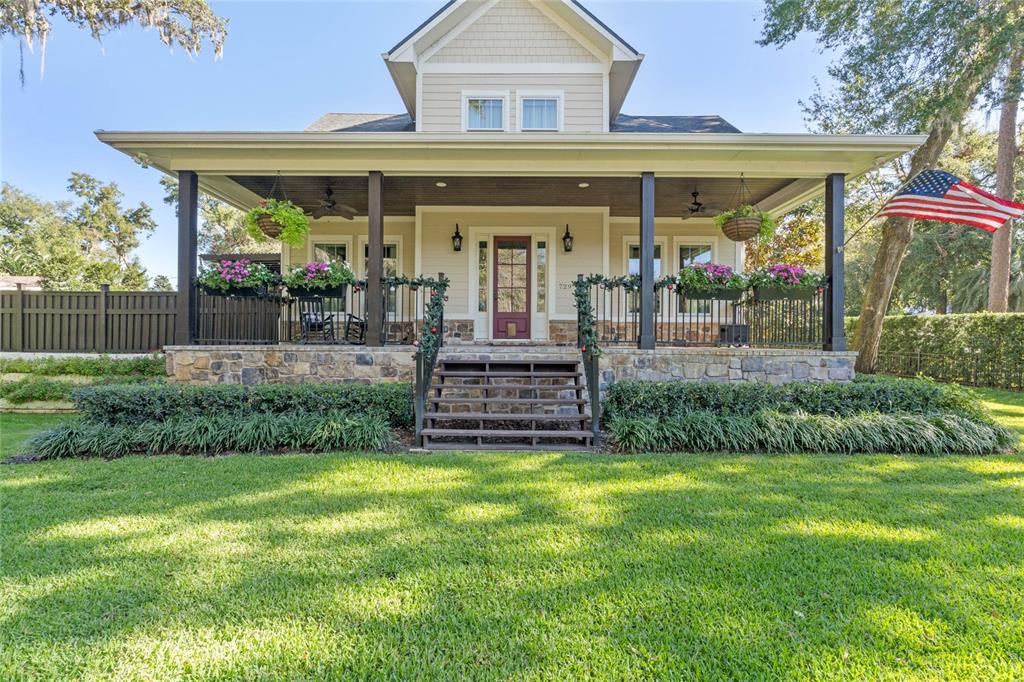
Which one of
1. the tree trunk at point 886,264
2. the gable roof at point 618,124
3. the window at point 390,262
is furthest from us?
the tree trunk at point 886,264

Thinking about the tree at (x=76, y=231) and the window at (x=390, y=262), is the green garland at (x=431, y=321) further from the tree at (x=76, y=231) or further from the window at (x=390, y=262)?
the tree at (x=76, y=231)

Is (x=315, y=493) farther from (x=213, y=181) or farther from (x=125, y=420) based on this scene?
(x=213, y=181)

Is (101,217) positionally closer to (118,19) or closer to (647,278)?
(118,19)

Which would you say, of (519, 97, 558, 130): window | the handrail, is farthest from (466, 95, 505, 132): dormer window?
the handrail

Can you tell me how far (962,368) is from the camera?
1064cm

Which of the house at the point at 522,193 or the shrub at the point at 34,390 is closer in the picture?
the house at the point at 522,193

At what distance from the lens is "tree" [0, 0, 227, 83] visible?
8.20 meters

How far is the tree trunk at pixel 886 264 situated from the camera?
10.1 m

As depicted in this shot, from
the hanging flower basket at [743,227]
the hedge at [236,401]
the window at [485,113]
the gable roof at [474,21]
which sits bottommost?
the hedge at [236,401]

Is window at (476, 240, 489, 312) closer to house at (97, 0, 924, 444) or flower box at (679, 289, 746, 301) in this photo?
house at (97, 0, 924, 444)

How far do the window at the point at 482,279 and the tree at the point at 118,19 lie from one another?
7244 mm

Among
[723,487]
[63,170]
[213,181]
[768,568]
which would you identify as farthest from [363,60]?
[63,170]

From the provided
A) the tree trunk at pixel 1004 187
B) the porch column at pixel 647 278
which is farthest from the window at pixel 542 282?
the tree trunk at pixel 1004 187

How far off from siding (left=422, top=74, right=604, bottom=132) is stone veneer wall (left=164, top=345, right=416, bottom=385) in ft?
15.8
